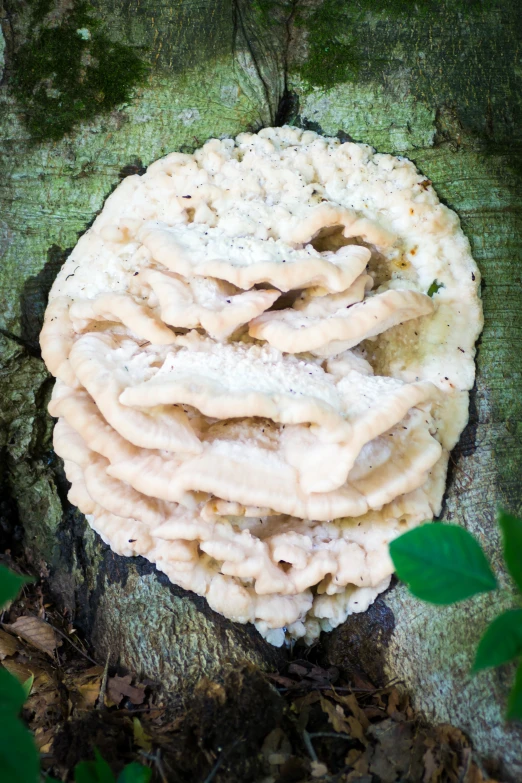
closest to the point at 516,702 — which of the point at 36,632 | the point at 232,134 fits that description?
the point at 36,632

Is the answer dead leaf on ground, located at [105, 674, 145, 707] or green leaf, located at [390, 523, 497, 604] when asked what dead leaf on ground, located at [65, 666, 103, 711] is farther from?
green leaf, located at [390, 523, 497, 604]

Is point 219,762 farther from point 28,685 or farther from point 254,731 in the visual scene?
point 28,685

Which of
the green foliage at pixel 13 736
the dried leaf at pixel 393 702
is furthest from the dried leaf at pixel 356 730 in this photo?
the green foliage at pixel 13 736

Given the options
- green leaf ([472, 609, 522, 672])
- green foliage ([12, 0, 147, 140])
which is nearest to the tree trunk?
green foliage ([12, 0, 147, 140])

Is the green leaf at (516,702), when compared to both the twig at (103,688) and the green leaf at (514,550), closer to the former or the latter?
the green leaf at (514,550)

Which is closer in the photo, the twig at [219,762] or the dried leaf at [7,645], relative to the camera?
the twig at [219,762]
